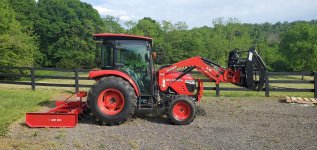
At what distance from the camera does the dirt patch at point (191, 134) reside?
6655mm

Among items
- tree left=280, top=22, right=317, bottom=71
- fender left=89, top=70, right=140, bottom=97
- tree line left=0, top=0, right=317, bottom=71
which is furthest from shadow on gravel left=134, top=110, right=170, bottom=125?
tree left=280, top=22, right=317, bottom=71

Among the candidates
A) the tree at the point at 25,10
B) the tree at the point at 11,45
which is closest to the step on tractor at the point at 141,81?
the tree at the point at 11,45

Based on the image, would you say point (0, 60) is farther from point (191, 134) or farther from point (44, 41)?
point (44, 41)

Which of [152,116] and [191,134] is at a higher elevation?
[152,116]

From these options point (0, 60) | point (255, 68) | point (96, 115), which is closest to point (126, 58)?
point (96, 115)

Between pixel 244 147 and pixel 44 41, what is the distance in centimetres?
4434

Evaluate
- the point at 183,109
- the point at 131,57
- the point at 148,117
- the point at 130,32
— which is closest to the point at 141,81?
the point at 131,57

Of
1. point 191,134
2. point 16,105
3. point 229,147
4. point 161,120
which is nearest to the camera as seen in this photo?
point 229,147

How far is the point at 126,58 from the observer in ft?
28.6

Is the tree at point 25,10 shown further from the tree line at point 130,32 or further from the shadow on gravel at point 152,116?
the shadow on gravel at point 152,116

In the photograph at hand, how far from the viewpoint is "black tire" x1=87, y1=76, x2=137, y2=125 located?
831cm

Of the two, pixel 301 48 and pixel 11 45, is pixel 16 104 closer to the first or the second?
pixel 11 45

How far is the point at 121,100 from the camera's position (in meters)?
8.52

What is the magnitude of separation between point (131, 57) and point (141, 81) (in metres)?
0.67
